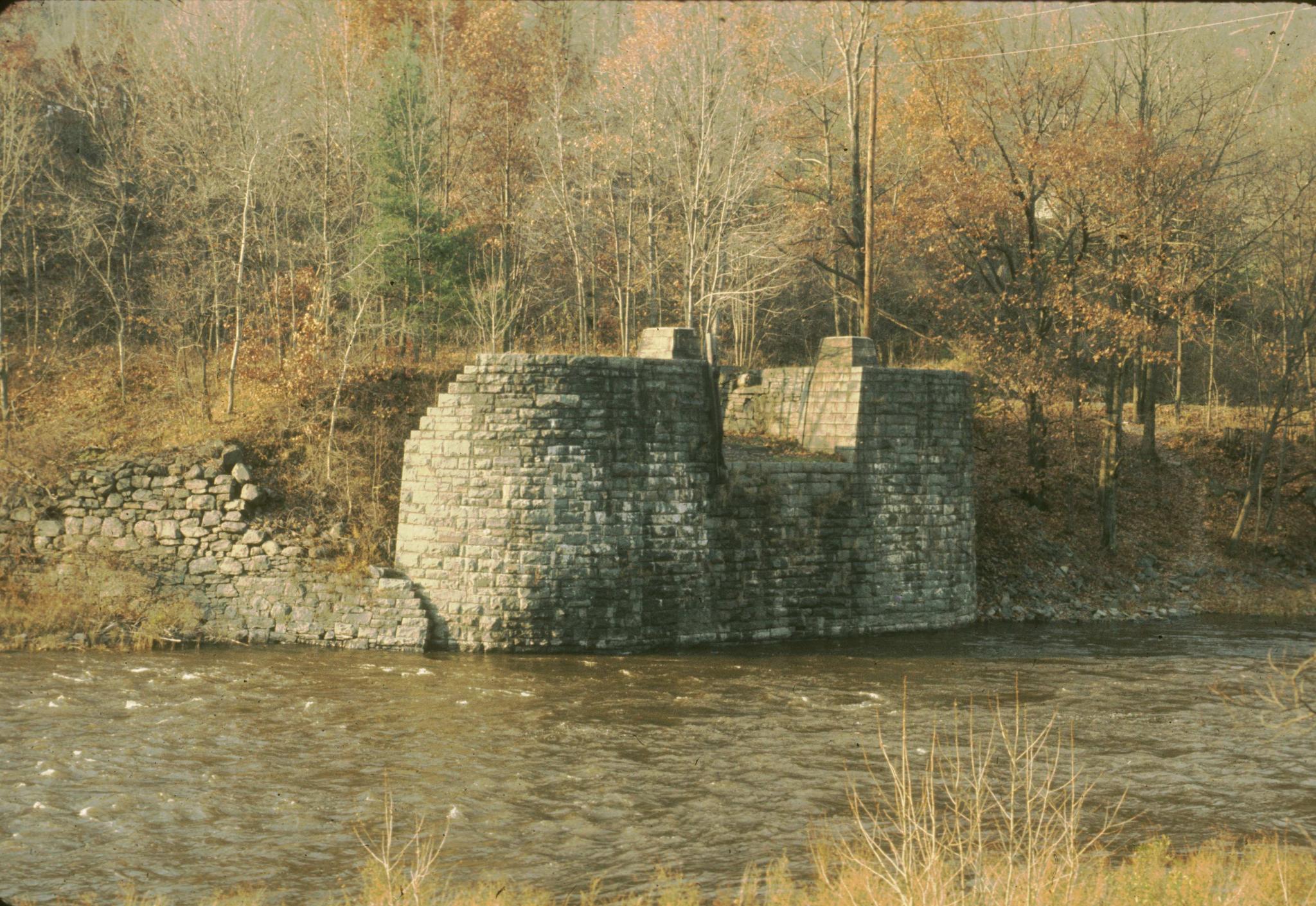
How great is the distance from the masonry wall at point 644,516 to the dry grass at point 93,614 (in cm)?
317

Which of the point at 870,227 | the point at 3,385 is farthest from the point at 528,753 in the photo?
the point at 870,227

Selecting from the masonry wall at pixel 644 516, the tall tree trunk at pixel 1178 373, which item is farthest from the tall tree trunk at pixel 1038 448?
the masonry wall at pixel 644 516

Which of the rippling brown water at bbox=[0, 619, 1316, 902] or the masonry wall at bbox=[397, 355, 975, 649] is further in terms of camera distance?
the masonry wall at bbox=[397, 355, 975, 649]

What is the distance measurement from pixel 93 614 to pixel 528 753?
7.28 m

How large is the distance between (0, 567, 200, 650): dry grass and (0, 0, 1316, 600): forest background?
76.2 inches

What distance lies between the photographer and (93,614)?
48.9 feet

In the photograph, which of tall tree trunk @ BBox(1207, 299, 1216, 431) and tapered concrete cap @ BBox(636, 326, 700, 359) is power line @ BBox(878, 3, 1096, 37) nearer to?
tall tree trunk @ BBox(1207, 299, 1216, 431)

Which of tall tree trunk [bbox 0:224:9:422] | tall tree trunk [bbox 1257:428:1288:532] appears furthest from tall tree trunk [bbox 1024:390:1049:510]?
tall tree trunk [bbox 0:224:9:422]

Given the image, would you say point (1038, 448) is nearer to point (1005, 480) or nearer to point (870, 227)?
point (1005, 480)

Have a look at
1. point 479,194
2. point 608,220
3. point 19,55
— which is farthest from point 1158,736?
point 19,55

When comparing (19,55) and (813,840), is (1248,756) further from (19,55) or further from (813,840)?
(19,55)

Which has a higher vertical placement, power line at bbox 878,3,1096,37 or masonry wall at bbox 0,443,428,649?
power line at bbox 878,3,1096,37

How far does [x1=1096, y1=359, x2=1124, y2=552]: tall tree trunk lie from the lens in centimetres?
2177

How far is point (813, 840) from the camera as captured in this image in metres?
8.96
